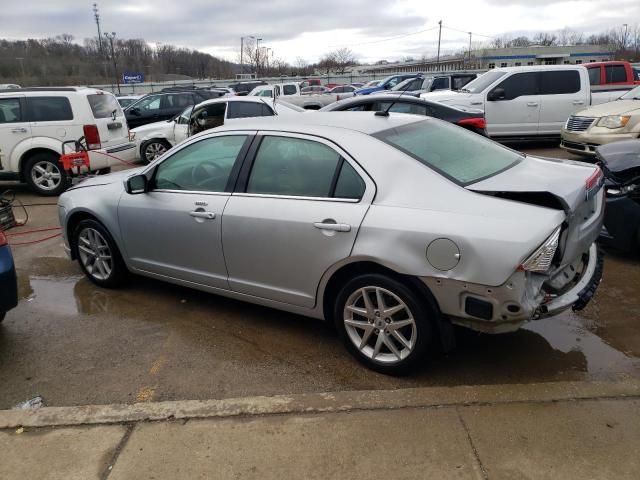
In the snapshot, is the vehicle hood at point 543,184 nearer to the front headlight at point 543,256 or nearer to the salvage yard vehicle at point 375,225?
the salvage yard vehicle at point 375,225

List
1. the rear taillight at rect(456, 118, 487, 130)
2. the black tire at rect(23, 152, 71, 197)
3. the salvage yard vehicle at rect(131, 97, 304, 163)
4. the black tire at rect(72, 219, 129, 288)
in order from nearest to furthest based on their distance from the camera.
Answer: the black tire at rect(72, 219, 129, 288)
the rear taillight at rect(456, 118, 487, 130)
the black tire at rect(23, 152, 71, 197)
the salvage yard vehicle at rect(131, 97, 304, 163)

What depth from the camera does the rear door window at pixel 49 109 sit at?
9484 mm

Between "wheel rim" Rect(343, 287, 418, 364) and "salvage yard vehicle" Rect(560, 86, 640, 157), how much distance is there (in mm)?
7433

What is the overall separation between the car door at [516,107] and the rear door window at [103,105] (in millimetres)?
7889

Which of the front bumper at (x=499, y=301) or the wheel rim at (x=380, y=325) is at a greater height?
the front bumper at (x=499, y=301)

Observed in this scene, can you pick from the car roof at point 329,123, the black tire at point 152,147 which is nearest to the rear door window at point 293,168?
the car roof at point 329,123

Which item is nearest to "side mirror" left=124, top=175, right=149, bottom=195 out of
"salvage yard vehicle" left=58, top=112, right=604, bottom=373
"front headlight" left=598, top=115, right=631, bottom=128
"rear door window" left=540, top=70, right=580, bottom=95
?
"salvage yard vehicle" left=58, top=112, right=604, bottom=373

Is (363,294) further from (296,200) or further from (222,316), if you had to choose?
(222,316)

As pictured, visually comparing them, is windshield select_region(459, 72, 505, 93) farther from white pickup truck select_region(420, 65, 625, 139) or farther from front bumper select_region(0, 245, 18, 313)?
front bumper select_region(0, 245, 18, 313)

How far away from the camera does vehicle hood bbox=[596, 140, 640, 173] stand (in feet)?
17.0

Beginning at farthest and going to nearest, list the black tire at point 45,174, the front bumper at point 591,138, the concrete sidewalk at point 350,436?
the black tire at point 45,174 → the front bumper at point 591,138 → the concrete sidewalk at point 350,436

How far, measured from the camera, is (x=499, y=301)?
2777mm

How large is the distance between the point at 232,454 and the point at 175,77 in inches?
3684

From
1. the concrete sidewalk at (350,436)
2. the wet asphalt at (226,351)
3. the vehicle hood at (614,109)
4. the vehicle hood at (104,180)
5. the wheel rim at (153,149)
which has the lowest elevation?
the wet asphalt at (226,351)
